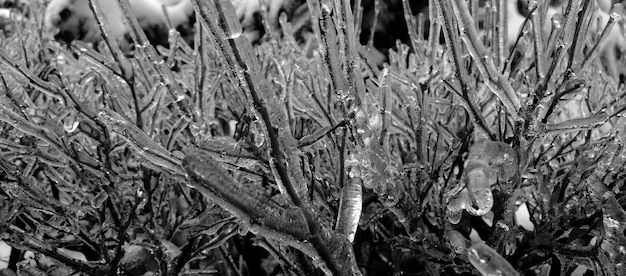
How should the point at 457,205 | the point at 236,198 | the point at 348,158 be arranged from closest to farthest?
the point at 236,198 → the point at 457,205 → the point at 348,158

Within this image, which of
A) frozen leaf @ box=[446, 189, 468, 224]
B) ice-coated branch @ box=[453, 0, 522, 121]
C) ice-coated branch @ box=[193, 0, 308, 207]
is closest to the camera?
ice-coated branch @ box=[193, 0, 308, 207]

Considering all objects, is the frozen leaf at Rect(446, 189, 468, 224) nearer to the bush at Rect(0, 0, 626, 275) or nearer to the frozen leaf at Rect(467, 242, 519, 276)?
the bush at Rect(0, 0, 626, 275)

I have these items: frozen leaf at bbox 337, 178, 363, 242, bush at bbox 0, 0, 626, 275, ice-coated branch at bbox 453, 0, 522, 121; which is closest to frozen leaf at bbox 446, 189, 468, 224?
bush at bbox 0, 0, 626, 275

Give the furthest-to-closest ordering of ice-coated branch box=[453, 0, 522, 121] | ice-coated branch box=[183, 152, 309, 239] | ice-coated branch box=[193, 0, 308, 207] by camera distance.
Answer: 1. ice-coated branch box=[453, 0, 522, 121]
2. ice-coated branch box=[193, 0, 308, 207]
3. ice-coated branch box=[183, 152, 309, 239]

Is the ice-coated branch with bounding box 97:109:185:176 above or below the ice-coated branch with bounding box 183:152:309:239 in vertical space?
above

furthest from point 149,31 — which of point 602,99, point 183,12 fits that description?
point 602,99

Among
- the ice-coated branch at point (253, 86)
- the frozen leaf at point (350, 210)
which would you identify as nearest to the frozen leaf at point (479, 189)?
the frozen leaf at point (350, 210)

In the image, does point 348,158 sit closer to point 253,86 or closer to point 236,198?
point 253,86

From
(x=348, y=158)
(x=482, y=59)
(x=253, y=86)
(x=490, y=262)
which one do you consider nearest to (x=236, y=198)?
(x=253, y=86)

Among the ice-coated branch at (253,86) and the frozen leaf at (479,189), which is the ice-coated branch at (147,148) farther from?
the frozen leaf at (479,189)
